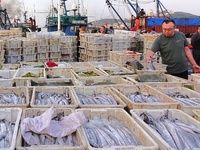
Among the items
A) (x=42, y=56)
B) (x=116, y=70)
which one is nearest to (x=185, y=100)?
(x=116, y=70)

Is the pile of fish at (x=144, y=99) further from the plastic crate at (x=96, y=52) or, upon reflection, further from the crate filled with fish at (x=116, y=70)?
the plastic crate at (x=96, y=52)

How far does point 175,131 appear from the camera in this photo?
10.7 ft

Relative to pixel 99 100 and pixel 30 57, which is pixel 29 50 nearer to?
pixel 30 57

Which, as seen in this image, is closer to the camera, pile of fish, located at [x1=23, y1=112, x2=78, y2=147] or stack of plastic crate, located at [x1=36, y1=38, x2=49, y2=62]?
pile of fish, located at [x1=23, y1=112, x2=78, y2=147]

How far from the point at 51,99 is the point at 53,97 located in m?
0.14

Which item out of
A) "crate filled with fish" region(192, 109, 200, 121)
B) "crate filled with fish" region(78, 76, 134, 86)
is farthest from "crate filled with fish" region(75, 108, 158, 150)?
"crate filled with fish" region(78, 76, 134, 86)

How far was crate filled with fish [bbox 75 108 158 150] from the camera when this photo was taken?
2.92m

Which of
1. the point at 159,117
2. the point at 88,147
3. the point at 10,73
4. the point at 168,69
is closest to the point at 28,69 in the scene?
the point at 10,73

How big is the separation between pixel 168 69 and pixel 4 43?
6524mm

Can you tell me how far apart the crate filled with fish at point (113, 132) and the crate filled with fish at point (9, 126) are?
2.30ft

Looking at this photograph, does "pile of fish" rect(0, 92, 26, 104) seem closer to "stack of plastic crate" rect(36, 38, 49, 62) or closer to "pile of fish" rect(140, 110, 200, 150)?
"pile of fish" rect(140, 110, 200, 150)

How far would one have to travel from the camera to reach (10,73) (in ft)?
22.7

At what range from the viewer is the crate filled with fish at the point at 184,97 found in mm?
4086

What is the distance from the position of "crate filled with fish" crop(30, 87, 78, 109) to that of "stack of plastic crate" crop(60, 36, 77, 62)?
26.8 feet
